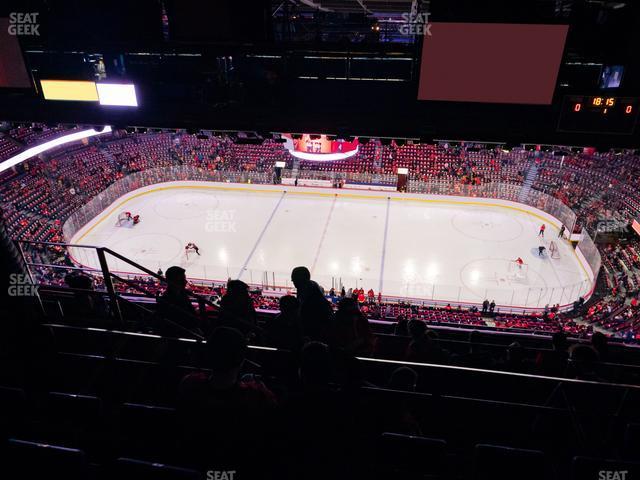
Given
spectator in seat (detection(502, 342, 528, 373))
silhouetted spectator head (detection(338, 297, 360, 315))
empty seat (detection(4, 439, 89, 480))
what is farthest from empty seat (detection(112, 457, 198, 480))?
spectator in seat (detection(502, 342, 528, 373))

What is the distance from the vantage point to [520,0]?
4.79m

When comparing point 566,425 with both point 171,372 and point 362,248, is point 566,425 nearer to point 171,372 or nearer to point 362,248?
point 171,372

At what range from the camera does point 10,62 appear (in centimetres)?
590

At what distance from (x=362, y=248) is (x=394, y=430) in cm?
1485

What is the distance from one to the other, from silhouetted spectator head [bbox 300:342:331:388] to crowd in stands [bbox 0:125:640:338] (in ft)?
35.0

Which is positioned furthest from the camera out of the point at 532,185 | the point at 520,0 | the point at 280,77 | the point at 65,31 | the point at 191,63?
the point at 532,185

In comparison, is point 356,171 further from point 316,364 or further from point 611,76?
point 316,364

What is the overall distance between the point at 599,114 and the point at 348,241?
43.6 feet

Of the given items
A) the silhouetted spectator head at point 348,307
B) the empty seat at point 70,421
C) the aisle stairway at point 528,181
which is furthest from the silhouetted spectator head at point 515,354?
the aisle stairway at point 528,181

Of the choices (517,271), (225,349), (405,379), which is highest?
(225,349)

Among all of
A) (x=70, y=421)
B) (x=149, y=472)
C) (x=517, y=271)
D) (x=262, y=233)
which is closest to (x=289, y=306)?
(x=149, y=472)

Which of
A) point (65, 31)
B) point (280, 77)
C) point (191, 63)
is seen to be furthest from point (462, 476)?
point (191, 63)

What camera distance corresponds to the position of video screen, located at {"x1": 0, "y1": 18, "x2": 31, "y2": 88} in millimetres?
5641

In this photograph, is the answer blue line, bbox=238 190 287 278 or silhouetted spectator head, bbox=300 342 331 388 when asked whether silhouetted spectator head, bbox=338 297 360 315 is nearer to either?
silhouetted spectator head, bbox=300 342 331 388
